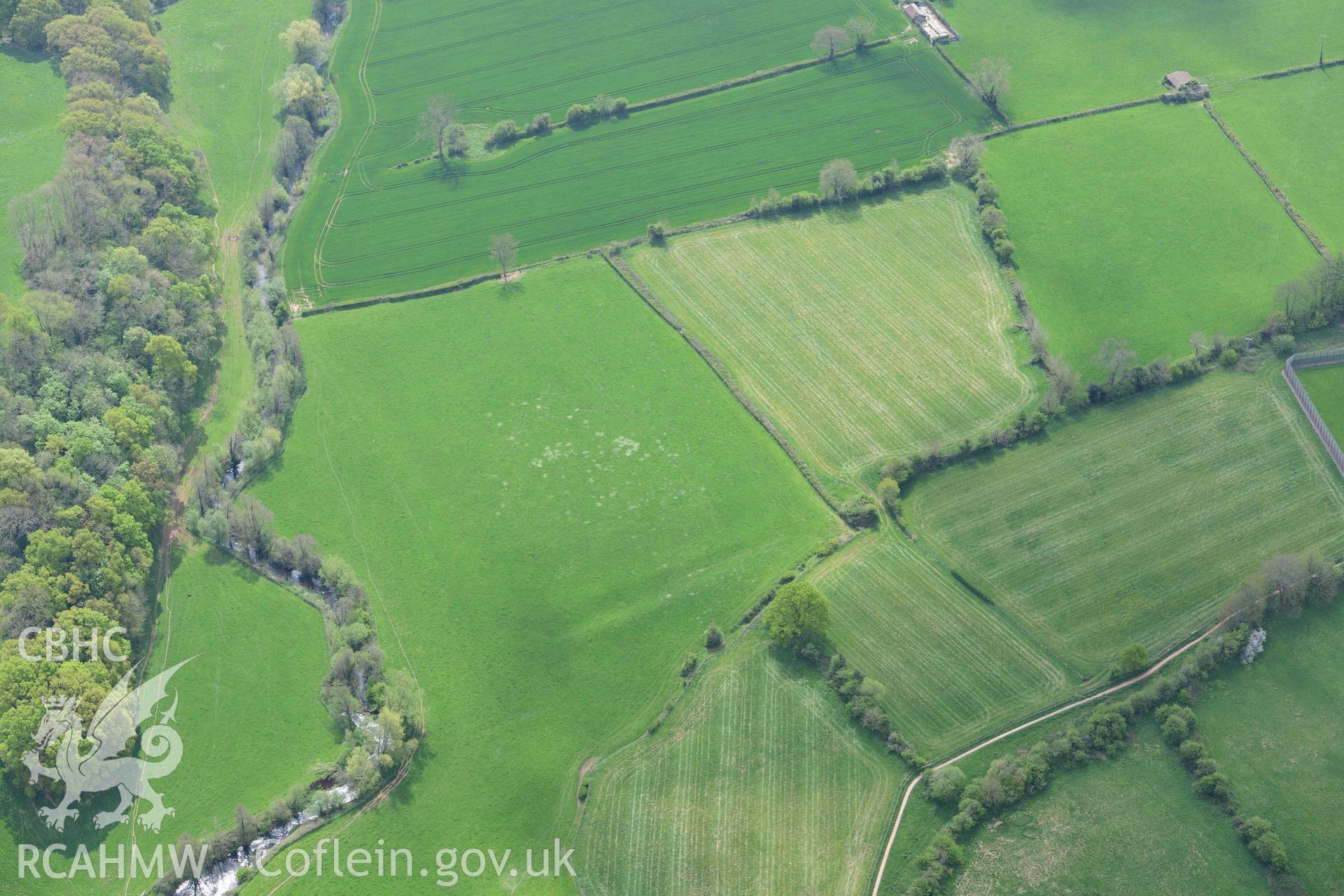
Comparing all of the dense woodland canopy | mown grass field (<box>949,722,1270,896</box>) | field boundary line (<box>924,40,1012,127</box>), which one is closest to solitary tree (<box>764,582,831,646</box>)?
mown grass field (<box>949,722,1270,896</box>)

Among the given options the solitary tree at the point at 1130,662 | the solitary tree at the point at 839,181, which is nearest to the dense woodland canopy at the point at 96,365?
the solitary tree at the point at 839,181

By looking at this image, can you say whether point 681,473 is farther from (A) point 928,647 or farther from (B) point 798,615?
(A) point 928,647

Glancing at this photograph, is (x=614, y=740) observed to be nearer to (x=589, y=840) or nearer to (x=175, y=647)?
(x=589, y=840)

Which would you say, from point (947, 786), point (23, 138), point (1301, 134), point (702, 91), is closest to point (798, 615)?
point (947, 786)

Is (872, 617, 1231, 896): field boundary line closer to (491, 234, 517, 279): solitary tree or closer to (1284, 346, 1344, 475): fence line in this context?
(1284, 346, 1344, 475): fence line

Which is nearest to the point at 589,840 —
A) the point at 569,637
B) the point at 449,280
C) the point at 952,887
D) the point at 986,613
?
the point at 569,637

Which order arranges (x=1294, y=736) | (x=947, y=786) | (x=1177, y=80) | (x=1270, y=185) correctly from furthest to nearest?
(x=1177, y=80) < (x=1270, y=185) < (x=1294, y=736) < (x=947, y=786)
